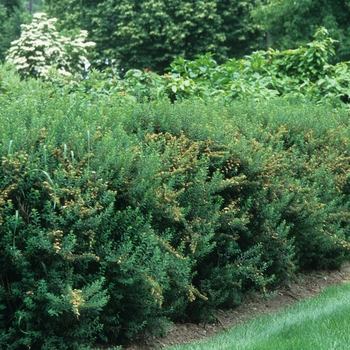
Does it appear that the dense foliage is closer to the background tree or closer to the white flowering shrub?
the white flowering shrub

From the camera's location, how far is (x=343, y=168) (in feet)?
23.9

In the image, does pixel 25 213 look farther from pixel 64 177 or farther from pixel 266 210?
pixel 266 210

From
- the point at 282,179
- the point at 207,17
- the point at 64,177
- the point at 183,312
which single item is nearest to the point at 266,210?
the point at 282,179

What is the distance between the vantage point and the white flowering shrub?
23125mm

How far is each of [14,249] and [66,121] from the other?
1334 millimetres

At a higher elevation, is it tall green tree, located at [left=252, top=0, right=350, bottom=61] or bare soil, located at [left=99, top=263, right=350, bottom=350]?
tall green tree, located at [left=252, top=0, right=350, bottom=61]

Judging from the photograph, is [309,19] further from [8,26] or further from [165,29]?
[8,26]

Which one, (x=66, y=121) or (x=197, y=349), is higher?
(x=66, y=121)

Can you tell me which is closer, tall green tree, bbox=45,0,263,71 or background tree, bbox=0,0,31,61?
tall green tree, bbox=45,0,263,71

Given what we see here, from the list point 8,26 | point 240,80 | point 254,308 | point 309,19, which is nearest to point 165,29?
point 309,19

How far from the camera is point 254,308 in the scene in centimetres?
597

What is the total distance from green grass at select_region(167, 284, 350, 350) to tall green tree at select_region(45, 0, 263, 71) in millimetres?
31008

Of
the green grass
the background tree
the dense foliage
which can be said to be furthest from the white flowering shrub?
the background tree

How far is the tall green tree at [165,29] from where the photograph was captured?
120ft
